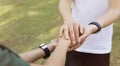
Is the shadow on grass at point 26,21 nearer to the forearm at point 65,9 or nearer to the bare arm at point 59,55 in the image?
the forearm at point 65,9

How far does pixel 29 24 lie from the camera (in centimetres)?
504

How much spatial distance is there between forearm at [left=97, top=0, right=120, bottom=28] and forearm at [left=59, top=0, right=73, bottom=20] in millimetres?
230

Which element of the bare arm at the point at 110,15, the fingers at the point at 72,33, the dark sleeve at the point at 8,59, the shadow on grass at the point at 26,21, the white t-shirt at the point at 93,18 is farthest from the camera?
the shadow on grass at the point at 26,21

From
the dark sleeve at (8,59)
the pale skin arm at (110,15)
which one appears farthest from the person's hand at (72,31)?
the dark sleeve at (8,59)

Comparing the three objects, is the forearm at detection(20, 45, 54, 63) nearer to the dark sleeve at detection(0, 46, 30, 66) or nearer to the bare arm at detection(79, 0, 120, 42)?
the bare arm at detection(79, 0, 120, 42)

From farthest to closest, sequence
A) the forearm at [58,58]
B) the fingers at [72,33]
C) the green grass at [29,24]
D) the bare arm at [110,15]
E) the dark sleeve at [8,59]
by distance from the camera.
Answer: the green grass at [29,24], the bare arm at [110,15], the fingers at [72,33], the forearm at [58,58], the dark sleeve at [8,59]

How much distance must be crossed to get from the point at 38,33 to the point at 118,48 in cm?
132

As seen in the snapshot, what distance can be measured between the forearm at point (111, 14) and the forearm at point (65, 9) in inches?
9.0

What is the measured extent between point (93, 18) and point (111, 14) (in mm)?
185

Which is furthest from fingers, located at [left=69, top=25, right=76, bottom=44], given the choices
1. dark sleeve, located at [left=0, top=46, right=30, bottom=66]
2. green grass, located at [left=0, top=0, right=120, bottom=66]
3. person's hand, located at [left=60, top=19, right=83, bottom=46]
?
green grass, located at [left=0, top=0, right=120, bottom=66]

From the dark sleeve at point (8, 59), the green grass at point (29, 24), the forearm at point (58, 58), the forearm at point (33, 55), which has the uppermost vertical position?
the dark sleeve at point (8, 59)

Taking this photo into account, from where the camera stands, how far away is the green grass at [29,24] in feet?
14.4

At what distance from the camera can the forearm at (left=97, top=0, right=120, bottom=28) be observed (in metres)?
2.07

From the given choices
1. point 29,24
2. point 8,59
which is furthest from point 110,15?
point 29,24
